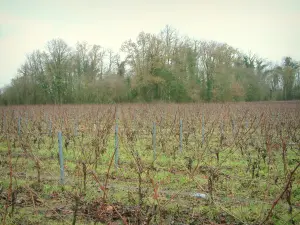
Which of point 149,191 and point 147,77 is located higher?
point 147,77

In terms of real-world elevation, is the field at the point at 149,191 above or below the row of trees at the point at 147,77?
below

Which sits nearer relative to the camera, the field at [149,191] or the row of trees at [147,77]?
the field at [149,191]

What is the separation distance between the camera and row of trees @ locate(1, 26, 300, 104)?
36000 millimetres

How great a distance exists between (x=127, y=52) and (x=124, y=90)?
18.0 ft

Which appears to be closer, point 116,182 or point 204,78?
point 116,182

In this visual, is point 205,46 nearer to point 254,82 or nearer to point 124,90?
point 254,82

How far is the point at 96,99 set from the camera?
34500mm

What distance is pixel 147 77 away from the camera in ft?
115

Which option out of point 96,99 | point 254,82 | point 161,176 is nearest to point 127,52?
point 96,99

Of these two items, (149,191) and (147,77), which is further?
(147,77)

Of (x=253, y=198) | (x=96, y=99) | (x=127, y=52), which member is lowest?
(x=253, y=198)

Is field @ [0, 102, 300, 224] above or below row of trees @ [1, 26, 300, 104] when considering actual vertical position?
below

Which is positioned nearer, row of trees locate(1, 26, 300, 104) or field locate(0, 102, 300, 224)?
→ field locate(0, 102, 300, 224)

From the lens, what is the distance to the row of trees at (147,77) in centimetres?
3600
